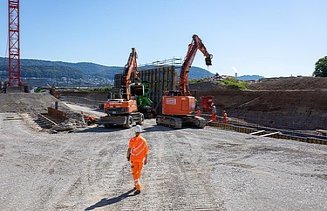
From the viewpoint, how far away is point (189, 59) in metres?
24.9

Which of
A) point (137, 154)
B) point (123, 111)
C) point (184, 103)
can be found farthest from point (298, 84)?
point (137, 154)

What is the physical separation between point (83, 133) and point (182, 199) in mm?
13333

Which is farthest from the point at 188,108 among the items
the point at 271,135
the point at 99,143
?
the point at 99,143

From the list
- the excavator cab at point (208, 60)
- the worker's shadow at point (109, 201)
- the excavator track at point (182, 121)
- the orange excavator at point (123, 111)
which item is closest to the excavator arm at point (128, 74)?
the orange excavator at point (123, 111)

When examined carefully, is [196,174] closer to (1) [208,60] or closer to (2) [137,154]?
(2) [137,154]

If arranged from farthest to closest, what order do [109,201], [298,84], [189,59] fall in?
[298,84] < [189,59] < [109,201]

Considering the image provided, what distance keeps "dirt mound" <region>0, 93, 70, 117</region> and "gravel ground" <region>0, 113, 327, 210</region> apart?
20992 mm

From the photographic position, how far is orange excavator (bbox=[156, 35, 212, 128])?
22.7 metres

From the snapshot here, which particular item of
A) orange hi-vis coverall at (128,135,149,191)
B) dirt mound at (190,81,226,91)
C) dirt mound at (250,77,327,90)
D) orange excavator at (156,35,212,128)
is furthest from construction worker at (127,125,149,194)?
dirt mound at (190,81,226,91)

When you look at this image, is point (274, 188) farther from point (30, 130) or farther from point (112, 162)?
point (30, 130)

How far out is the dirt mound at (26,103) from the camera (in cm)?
3781

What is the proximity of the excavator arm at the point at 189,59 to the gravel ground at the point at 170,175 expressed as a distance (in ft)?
23.3

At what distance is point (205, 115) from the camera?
31609 millimetres

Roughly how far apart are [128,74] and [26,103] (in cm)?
1785
